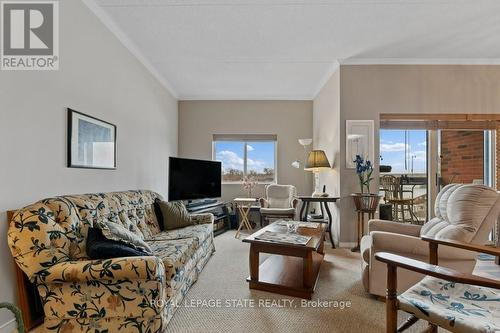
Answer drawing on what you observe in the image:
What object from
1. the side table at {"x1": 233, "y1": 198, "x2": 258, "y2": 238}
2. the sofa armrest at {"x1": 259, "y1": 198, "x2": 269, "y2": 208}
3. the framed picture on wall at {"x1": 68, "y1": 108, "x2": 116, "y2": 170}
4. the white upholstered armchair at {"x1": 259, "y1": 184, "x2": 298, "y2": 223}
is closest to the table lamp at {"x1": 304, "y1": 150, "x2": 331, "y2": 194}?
the white upholstered armchair at {"x1": 259, "y1": 184, "x2": 298, "y2": 223}

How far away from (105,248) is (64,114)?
4.32ft

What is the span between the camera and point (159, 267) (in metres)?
1.70

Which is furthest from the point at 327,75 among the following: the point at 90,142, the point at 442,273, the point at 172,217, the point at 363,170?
the point at 442,273

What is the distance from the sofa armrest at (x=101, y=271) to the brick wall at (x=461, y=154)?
176 inches

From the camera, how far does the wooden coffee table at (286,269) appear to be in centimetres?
237

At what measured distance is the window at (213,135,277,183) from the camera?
6.01 meters

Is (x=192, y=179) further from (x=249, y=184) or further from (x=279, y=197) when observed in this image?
(x=279, y=197)

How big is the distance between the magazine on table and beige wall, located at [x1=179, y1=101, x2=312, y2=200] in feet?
10.3

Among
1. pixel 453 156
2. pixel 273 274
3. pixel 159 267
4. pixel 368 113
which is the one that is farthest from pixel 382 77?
pixel 159 267

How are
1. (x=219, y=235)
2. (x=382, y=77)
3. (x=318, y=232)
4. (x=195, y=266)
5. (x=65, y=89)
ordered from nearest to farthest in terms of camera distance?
1. (x=65, y=89)
2. (x=195, y=266)
3. (x=318, y=232)
4. (x=382, y=77)
5. (x=219, y=235)

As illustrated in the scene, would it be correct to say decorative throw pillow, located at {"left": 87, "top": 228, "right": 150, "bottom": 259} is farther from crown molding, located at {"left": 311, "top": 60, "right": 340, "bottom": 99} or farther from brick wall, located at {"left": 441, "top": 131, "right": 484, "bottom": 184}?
brick wall, located at {"left": 441, "top": 131, "right": 484, "bottom": 184}

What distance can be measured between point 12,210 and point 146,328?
1182mm

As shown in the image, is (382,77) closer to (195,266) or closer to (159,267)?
(195,266)

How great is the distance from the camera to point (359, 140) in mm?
4043
